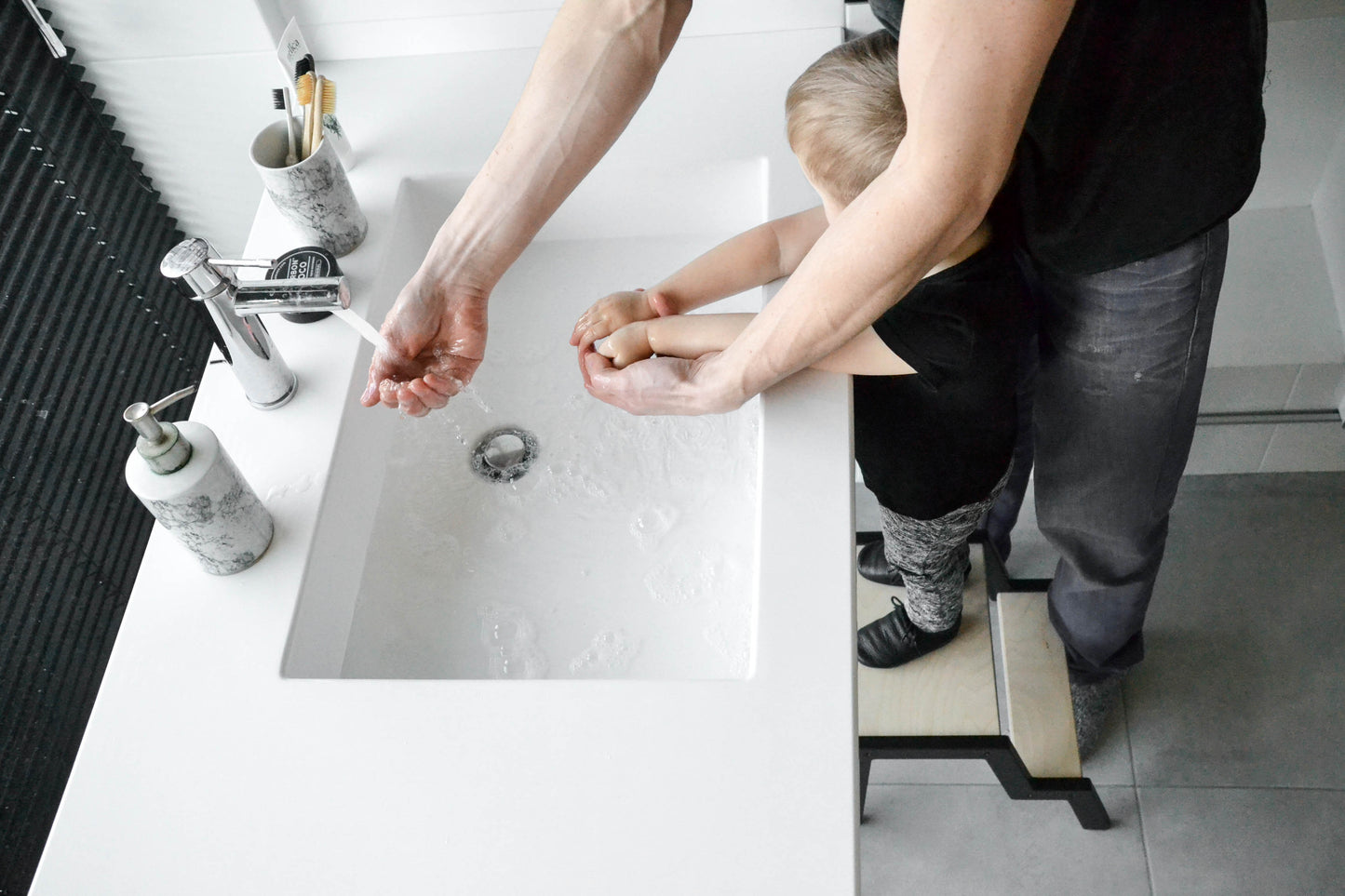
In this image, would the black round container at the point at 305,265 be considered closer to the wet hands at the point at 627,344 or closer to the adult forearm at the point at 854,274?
the wet hands at the point at 627,344

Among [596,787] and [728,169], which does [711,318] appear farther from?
[596,787]

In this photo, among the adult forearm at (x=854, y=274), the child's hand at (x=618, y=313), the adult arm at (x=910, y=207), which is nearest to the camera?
the adult arm at (x=910, y=207)

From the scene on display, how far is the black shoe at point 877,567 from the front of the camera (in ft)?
5.48

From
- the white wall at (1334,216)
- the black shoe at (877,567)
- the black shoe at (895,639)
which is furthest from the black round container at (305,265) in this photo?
the white wall at (1334,216)

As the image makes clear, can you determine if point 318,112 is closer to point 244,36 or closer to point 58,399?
point 244,36

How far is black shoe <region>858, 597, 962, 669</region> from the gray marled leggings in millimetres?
12

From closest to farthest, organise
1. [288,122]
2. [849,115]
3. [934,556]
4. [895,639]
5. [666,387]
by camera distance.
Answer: [849,115] → [666,387] → [288,122] → [934,556] → [895,639]

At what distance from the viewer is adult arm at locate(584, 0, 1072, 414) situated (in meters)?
0.66

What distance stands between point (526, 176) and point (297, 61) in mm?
300

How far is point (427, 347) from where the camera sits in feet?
3.55

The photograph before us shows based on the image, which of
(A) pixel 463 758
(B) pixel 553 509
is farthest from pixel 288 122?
(A) pixel 463 758

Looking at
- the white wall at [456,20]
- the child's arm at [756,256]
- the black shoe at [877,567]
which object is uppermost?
the white wall at [456,20]

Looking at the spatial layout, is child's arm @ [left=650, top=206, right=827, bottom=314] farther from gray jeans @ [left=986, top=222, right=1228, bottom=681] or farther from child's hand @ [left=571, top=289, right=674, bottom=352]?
gray jeans @ [left=986, top=222, right=1228, bottom=681]

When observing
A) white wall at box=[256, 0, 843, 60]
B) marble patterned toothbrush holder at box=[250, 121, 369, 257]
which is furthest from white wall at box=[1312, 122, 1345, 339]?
marble patterned toothbrush holder at box=[250, 121, 369, 257]
